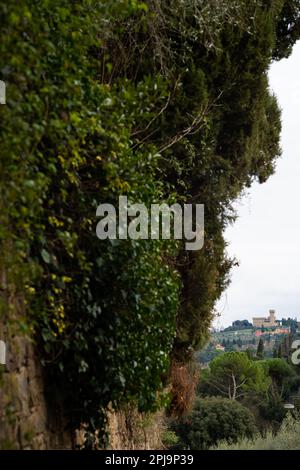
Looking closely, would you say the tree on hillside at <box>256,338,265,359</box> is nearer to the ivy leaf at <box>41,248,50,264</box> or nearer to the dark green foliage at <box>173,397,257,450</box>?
the dark green foliage at <box>173,397,257,450</box>

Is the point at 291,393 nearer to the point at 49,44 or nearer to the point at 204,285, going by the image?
the point at 204,285

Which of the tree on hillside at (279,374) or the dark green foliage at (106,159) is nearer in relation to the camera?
the dark green foliage at (106,159)

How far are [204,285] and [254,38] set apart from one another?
3.12m

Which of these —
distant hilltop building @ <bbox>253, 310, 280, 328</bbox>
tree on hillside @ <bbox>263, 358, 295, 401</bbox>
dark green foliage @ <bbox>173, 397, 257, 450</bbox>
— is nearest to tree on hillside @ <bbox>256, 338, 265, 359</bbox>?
distant hilltop building @ <bbox>253, 310, 280, 328</bbox>

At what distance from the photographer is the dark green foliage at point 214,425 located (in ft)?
103

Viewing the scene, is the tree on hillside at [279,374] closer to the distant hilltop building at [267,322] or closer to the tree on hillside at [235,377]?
the tree on hillside at [235,377]

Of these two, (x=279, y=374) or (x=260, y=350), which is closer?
(x=279, y=374)

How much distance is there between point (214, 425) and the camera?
32.3 meters

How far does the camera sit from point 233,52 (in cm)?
952

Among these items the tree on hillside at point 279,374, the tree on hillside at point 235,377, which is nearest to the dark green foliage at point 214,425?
the tree on hillside at point 235,377

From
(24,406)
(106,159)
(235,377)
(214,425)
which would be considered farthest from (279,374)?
(24,406)

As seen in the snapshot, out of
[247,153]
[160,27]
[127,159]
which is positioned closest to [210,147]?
[247,153]

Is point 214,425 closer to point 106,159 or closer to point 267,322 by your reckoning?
point 267,322

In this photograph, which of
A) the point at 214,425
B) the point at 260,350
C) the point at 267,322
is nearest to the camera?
the point at 214,425
